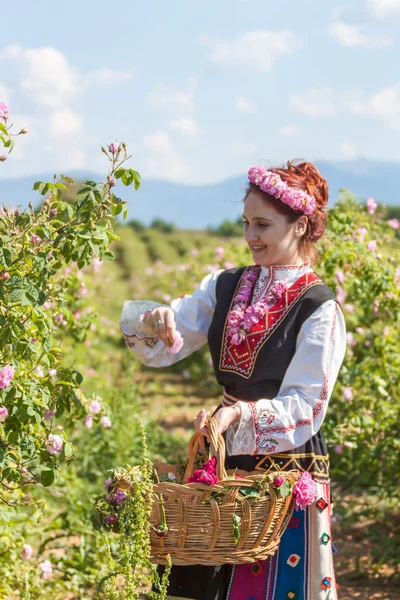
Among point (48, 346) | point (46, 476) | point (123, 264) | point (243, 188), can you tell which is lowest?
point (46, 476)

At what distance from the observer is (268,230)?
234 centimetres

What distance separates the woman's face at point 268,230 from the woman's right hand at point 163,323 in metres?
0.30

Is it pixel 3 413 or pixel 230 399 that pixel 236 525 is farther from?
pixel 3 413

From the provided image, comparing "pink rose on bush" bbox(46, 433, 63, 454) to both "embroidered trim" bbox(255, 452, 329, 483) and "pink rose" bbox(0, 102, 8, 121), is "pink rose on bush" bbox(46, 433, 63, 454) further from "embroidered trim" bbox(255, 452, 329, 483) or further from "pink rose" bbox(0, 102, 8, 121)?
"pink rose" bbox(0, 102, 8, 121)

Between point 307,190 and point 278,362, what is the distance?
52cm

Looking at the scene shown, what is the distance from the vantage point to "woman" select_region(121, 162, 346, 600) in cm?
215

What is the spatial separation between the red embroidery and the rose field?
323 millimetres

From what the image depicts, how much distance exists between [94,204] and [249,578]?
42.4 inches

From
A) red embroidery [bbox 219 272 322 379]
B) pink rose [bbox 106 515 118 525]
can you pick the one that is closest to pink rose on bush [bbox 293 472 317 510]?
red embroidery [bbox 219 272 322 379]

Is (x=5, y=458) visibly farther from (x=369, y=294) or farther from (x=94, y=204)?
(x=369, y=294)

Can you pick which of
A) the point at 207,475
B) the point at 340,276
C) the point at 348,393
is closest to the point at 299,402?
the point at 207,475

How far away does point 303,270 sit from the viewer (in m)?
2.41

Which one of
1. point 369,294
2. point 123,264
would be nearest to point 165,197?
point 123,264

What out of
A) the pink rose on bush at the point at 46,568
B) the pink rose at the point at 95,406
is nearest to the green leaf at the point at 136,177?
the pink rose at the point at 95,406
